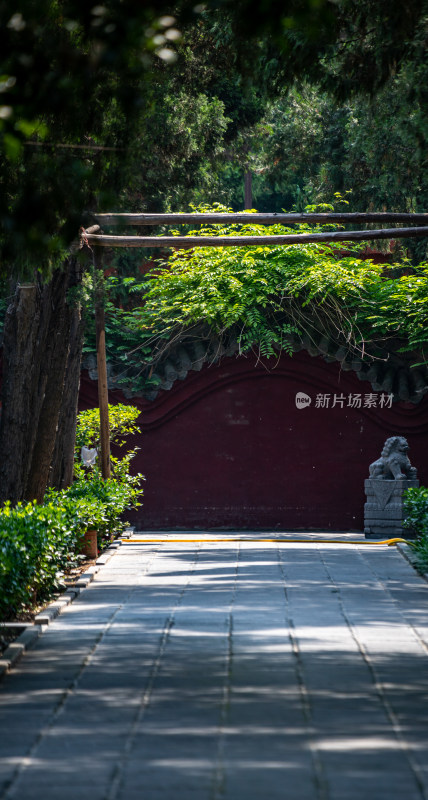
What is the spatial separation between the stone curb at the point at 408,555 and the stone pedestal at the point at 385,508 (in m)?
1.28

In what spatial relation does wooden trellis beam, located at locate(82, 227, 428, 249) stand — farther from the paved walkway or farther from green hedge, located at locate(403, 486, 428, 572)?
the paved walkway

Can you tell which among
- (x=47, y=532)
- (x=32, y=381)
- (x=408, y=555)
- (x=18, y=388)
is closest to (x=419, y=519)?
(x=408, y=555)

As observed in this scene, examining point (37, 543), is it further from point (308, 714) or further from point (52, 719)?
point (308, 714)

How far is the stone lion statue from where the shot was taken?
16141 mm

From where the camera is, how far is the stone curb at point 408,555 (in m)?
11.5

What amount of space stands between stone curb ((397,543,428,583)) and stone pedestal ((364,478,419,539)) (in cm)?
128

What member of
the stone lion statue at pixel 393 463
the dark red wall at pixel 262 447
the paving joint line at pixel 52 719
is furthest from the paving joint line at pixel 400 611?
the dark red wall at pixel 262 447

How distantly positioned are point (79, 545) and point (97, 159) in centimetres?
540

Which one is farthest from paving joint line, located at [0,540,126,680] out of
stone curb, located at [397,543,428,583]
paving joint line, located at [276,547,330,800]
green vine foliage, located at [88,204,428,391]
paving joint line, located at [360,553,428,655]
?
green vine foliage, located at [88,204,428,391]

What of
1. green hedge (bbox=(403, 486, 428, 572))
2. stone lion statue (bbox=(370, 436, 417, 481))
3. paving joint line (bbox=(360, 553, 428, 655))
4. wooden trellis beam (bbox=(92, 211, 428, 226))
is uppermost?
wooden trellis beam (bbox=(92, 211, 428, 226))

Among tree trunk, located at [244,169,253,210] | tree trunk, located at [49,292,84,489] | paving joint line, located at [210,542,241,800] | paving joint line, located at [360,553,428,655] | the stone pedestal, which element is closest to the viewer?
paving joint line, located at [210,542,241,800]

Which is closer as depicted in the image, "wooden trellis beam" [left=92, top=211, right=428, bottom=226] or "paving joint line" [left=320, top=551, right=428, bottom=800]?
"paving joint line" [left=320, top=551, right=428, bottom=800]

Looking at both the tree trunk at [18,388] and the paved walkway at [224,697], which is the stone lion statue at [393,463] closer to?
the paved walkway at [224,697]

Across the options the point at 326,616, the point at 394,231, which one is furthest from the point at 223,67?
the point at 326,616
